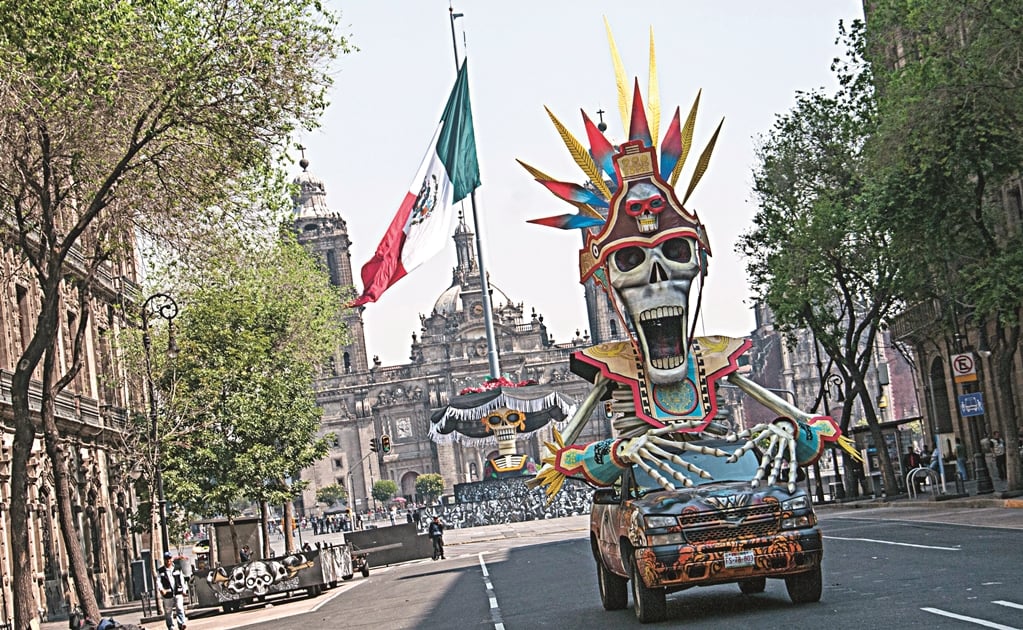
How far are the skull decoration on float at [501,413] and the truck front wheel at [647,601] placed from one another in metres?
36.6

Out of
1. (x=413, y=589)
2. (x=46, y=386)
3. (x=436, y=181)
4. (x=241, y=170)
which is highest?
(x=436, y=181)

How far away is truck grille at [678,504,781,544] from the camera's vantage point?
45.0 feet

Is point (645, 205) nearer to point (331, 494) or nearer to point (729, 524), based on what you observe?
point (729, 524)

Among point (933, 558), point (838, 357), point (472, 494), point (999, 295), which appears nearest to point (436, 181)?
point (838, 357)

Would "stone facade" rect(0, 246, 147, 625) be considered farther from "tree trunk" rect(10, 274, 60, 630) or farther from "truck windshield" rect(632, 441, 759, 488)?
"truck windshield" rect(632, 441, 759, 488)

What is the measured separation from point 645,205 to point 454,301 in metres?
142

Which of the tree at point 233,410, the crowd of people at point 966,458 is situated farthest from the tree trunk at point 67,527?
the crowd of people at point 966,458

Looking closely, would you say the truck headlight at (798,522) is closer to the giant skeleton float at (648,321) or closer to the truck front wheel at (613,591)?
the giant skeleton float at (648,321)

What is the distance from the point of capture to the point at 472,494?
71.1 meters

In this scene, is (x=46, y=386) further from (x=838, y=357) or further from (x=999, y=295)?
(x=838, y=357)

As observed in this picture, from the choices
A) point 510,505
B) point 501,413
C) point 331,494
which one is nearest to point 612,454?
point 501,413

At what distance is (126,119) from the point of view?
20609 millimetres

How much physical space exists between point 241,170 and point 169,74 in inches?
97.1

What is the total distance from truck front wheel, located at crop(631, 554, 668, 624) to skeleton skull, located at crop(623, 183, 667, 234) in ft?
13.8
